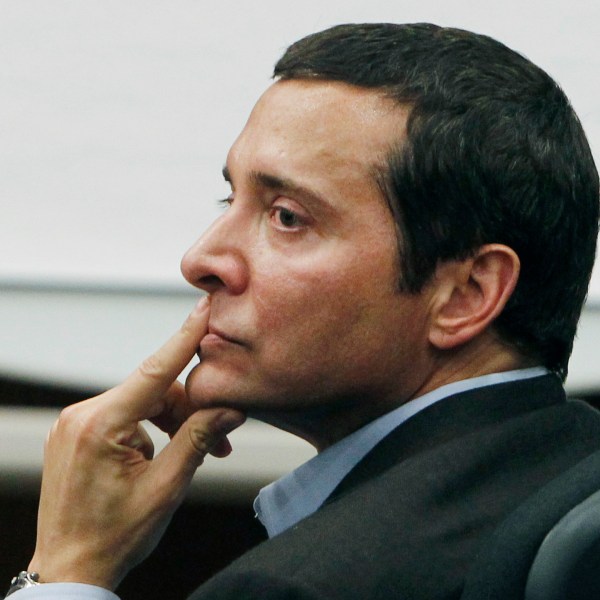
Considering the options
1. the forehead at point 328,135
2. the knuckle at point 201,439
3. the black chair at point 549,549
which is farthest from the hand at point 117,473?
the black chair at point 549,549

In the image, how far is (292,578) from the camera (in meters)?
1.25

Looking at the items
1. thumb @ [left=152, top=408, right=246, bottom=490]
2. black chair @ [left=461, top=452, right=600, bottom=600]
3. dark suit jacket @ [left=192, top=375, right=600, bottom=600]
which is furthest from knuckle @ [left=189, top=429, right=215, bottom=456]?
black chair @ [left=461, top=452, right=600, bottom=600]

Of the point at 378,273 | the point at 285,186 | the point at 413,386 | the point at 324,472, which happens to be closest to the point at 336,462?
the point at 324,472

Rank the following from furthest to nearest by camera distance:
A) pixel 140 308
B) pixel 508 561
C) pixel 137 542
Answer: pixel 140 308 < pixel 137 542 < pixel 508 561

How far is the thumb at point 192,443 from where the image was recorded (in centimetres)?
170

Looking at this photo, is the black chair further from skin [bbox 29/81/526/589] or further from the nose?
the nose

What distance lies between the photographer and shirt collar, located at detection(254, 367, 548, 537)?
1634 millimetres

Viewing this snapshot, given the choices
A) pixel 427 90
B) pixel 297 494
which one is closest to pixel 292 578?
pixel 297 494

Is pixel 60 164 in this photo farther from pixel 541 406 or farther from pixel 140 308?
pixel 541 406

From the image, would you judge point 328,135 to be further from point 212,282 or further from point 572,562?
point 572,562

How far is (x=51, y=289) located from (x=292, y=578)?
4.03 feet

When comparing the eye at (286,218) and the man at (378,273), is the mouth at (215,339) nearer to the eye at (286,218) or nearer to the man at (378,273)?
the man at (378,273)

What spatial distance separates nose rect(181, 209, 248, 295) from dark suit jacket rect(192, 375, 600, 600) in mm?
264

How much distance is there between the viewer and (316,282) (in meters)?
1.63
